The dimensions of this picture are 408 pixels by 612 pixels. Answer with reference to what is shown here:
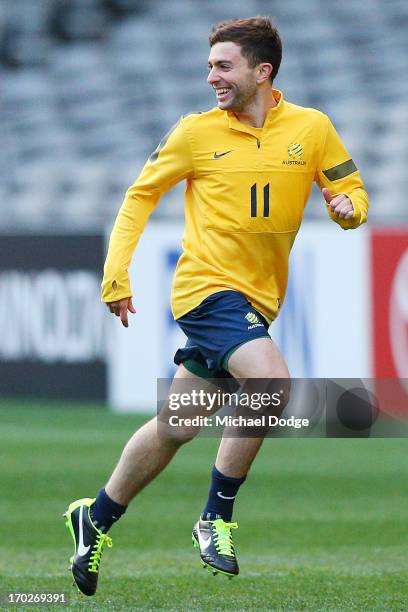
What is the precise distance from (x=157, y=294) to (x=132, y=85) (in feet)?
17.1

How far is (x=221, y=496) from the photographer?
5281 mm

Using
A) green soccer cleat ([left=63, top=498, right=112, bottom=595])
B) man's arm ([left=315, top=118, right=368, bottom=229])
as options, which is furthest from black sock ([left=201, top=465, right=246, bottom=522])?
man's arm ([left=315, top=118, right=368, bottom=229])

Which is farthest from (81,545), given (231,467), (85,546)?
(231,467)

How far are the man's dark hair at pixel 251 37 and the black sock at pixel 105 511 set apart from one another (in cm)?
182

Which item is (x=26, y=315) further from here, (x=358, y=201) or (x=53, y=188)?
(x=358, y=201)

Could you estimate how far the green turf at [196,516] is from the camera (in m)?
5.61

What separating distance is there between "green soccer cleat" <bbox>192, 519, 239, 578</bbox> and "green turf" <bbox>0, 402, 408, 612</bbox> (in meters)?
0.20

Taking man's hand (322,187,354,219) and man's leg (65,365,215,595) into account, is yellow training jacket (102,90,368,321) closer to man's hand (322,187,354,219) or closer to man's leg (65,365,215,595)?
man's hand (322,187,354,219)

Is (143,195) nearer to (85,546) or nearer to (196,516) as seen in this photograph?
(85,546)

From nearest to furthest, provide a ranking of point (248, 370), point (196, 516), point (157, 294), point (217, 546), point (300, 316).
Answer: point (248, 370) → point (217, 546) → point (196, 516) → point (300, 316) → point (157, 294)

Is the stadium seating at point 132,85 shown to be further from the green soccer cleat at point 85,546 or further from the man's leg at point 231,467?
the man's leg at point 231,467

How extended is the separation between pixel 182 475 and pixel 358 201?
474 cm

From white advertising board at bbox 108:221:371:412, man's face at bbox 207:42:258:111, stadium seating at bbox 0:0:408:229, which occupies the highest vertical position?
man's face at bbox 207:42:258:111

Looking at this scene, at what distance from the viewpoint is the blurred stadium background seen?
6.81 metres
